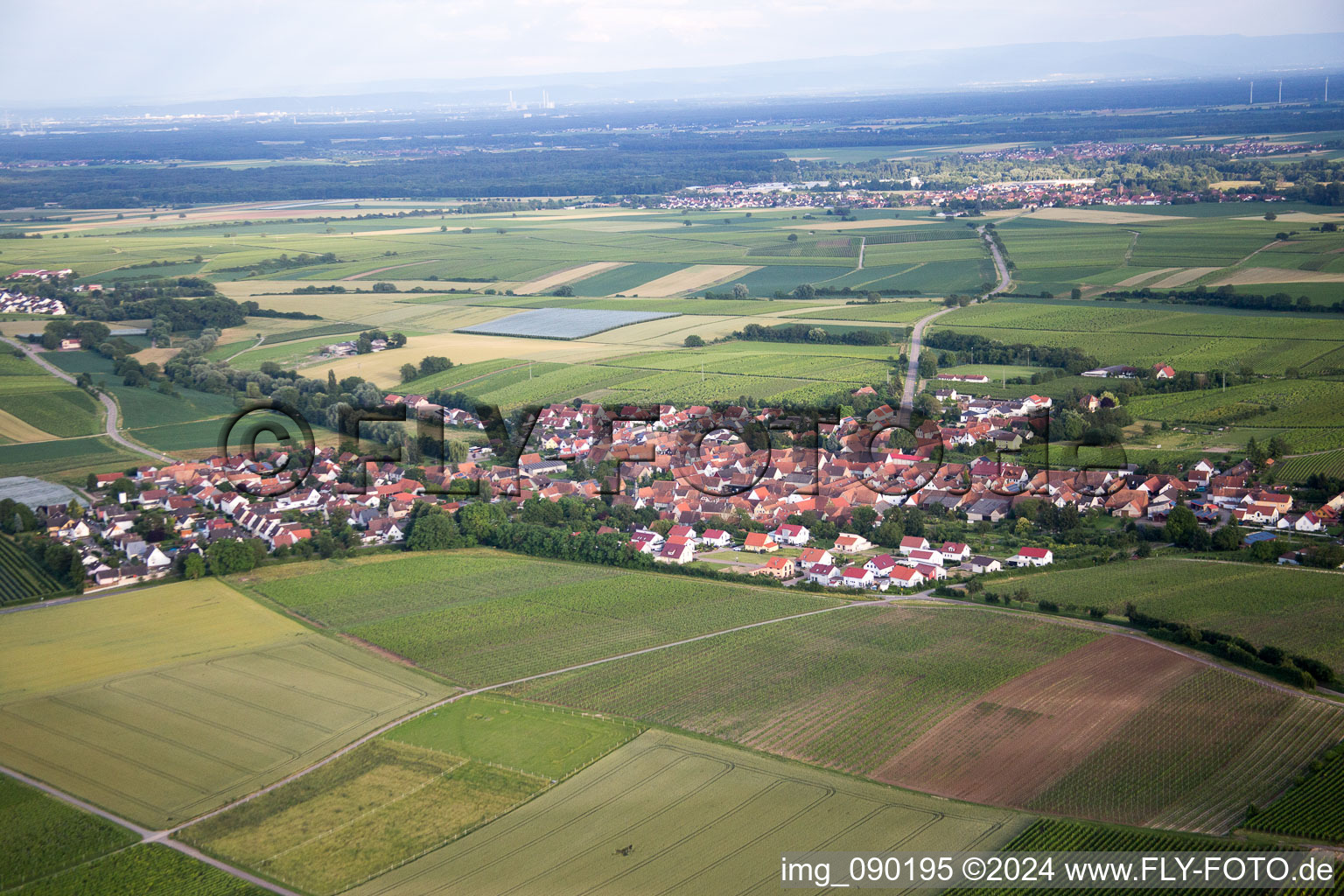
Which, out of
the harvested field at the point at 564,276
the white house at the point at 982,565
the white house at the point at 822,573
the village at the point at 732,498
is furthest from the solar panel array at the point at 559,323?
the white house at the point at 982,565

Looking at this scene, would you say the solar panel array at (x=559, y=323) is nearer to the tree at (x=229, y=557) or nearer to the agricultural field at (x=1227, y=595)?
the tree at (x=229, y=557)

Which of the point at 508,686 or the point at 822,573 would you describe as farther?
the point at 822,573

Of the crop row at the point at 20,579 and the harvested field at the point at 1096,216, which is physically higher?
the harvested field at the point at 1096,216

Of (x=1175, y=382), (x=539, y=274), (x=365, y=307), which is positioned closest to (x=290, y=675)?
(x=1175, y=382)

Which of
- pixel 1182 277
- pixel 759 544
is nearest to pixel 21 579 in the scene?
pixel 759 544

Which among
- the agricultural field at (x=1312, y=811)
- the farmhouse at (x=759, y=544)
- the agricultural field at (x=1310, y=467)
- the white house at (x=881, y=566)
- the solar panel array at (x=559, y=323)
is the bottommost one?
the farmhouse at (x=759, y=544)

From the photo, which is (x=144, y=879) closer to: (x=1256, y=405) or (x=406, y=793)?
(x=406, y=793)

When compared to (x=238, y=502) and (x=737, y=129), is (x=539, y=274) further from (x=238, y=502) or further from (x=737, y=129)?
(x=737, y=129)
